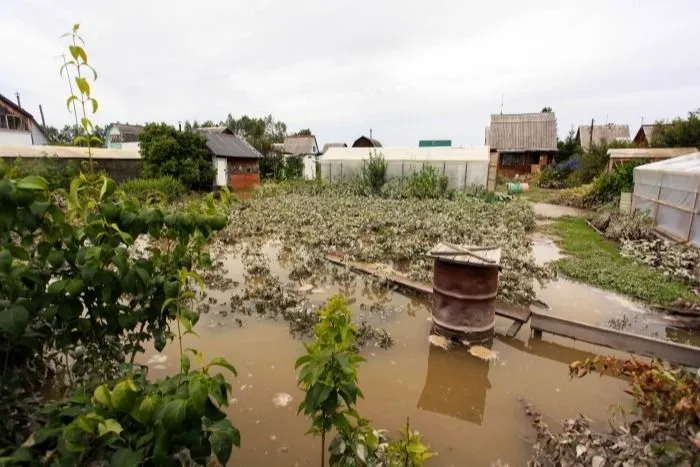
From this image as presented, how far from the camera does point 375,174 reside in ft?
→ 60.6

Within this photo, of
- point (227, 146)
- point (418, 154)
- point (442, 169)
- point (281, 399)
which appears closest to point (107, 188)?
point (281, 399)

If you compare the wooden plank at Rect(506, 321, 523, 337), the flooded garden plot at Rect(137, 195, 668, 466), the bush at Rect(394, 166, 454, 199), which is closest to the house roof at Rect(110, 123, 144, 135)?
the bush at Rect(394, 166, 454, 199)

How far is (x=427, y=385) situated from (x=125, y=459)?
10.7 feet

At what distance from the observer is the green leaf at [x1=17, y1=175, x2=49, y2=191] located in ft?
4.26

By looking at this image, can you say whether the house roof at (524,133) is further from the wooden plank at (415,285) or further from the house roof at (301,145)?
the wooden plank at (415,285)

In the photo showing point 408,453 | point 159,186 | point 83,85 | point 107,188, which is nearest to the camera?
point 83,85

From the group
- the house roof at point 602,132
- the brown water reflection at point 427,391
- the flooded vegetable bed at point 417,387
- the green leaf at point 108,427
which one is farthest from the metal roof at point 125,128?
the house roof at point 602,132

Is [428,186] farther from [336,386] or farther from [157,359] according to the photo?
[336,386]

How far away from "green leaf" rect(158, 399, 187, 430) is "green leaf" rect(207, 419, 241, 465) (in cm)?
23

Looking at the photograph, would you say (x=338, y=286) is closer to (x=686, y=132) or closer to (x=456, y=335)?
(x=456, y=335)

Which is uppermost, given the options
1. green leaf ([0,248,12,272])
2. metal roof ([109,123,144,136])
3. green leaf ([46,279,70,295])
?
metal roof ([109,123,144,136])

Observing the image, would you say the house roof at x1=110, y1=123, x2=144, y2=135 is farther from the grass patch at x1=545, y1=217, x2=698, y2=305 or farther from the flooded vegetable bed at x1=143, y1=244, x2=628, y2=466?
the grass patch at x1=545, y1=217, x2=698, y2=305

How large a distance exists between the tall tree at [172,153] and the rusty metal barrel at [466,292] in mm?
17249

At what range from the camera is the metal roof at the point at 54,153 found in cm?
1449
